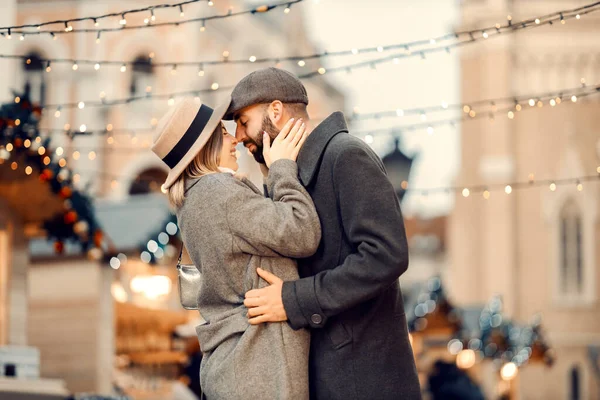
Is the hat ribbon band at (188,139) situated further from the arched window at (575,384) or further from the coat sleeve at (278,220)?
the arched window at (575,384)

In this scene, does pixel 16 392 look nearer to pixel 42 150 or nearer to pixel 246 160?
pixel 42 150

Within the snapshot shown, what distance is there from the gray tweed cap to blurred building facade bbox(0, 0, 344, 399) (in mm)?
479

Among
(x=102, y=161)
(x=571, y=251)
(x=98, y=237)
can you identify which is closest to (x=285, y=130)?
(x=98, y=237)

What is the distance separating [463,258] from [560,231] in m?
3.49

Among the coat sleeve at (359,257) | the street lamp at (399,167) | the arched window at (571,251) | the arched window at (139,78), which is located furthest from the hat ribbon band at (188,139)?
the arched window at (571,251)

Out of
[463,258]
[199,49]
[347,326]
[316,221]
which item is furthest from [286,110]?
[463,258]

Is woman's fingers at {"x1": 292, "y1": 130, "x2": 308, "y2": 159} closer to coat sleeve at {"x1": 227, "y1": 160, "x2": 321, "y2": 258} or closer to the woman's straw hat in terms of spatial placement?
coat sleeve at {"x1": 227, "y1": 160, "x2": 321, "y2": 258}

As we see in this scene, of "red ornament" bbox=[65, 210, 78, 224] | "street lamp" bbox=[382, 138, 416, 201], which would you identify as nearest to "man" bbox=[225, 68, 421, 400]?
"street lamp" bbox=[382, 138, 416, 201]

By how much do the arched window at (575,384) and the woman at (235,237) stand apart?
3818 cm

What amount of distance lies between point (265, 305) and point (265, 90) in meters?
0.81

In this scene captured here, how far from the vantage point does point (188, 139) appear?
4512mm

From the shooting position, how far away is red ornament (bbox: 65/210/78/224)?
11.5 m

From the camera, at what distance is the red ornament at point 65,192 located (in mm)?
10953

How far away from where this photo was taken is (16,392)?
31.9 ft
